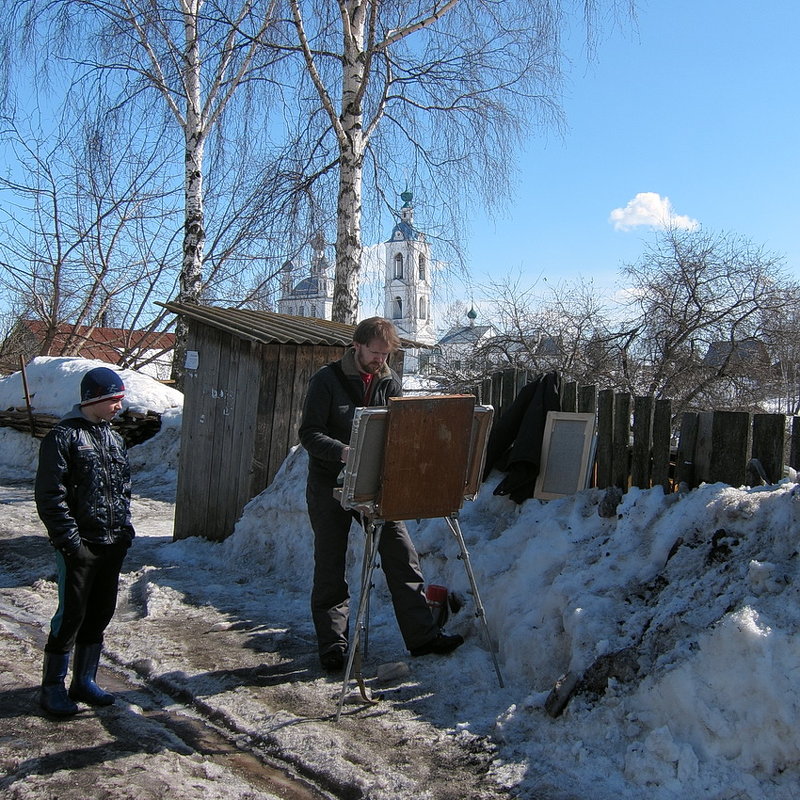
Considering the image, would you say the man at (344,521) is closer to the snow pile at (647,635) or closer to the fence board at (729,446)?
the snow pile at (647,635)

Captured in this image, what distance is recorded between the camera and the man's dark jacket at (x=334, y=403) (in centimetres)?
457

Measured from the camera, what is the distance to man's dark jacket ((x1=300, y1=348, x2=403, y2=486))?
4.57 meters

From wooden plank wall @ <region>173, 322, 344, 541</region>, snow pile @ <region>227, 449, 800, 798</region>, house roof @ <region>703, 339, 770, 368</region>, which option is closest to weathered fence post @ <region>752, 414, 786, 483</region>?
snow pile @ <region>227, 449, 800, 798</region>

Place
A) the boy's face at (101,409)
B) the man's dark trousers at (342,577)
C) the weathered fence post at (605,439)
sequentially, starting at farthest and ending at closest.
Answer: the weathered fence post at (605,439) < the man's dark trousers at (342,577) < the boy's face at (101,409)

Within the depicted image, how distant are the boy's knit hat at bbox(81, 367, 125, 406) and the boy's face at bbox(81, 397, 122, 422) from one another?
0.7 inches

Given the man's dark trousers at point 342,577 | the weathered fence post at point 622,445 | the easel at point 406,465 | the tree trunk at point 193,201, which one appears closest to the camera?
the easel at point 406,465

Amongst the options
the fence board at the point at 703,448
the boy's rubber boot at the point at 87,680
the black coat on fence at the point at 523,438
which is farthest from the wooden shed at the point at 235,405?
the fence board at the point at 703,448

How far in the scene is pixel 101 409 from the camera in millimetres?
4105

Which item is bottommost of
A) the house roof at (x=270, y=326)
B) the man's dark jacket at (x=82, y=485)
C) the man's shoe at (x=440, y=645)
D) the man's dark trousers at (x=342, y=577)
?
the man's shoe at (x=440, y=645)

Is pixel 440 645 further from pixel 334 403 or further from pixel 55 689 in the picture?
pixel 55 689

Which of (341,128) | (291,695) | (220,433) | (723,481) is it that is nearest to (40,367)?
(341,128)

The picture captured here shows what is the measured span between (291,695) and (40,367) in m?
13.5

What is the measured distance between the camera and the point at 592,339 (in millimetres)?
11531

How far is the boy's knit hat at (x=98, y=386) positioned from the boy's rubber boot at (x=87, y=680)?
1296 mm
